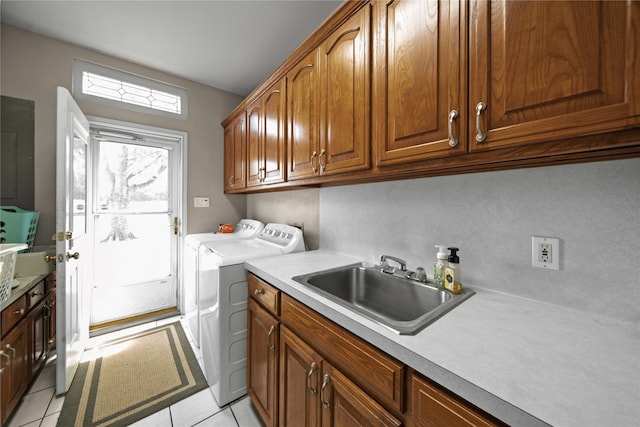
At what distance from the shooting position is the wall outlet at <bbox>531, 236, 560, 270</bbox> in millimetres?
878

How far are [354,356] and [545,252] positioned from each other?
2.63 feet

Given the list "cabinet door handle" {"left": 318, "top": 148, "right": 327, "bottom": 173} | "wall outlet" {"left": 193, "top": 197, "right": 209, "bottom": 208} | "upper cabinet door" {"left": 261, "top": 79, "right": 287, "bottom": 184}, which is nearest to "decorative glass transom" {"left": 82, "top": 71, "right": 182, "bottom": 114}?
"wall outlet" {"left": 193, "top": 197, "right": 209, "bottom": 208}

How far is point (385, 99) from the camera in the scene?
40.6 inches

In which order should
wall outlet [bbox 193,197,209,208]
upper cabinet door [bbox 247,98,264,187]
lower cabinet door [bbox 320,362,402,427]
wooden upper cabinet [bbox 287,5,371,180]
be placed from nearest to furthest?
1. lower cabinet door [bbox 320,362,402,427]
2. wooden upper cabinet [bbox 287,5,371,180]
3. upper cabinet door [bbox 247,98,264,187]
4. wall outlet [bbox 193,197,209,208]

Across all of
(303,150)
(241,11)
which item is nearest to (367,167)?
(303,150)

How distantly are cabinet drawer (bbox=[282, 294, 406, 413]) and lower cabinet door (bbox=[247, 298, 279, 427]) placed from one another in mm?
243

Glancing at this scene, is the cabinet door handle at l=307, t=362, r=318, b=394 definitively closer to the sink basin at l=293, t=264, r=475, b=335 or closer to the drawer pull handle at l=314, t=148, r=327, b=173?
the sink basin at l=293, t=264, r=475, b=335

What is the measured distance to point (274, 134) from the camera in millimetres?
1824

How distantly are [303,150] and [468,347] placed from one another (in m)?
1.25

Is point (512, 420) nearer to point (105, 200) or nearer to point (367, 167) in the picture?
point (367, 167)

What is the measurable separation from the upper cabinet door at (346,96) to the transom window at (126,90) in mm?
2030

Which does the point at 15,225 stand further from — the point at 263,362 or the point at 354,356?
the point at 354,356

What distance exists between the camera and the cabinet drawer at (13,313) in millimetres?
1259

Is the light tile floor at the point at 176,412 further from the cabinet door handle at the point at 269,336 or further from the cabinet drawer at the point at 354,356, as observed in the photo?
the cabinet drawer at the point at 354,356
